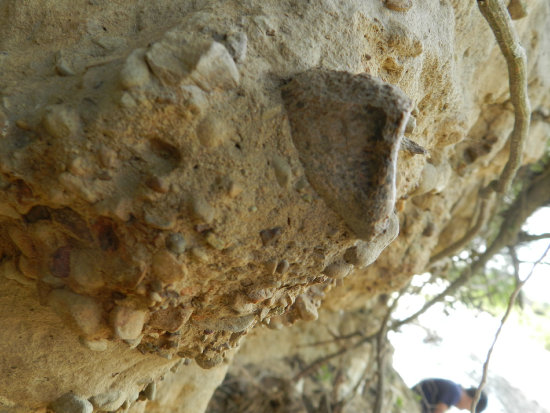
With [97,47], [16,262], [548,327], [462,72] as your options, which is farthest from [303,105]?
[548,327]

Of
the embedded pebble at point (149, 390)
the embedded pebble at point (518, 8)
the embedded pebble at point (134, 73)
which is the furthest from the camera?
the embedded pebble at point (518, 8)

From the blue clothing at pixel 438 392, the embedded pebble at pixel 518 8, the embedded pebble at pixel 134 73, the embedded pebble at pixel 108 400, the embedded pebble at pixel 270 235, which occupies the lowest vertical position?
the blue clothing at pixel 438 392

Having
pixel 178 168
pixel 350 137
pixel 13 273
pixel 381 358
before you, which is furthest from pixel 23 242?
pixel 381 358

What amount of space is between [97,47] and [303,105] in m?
0.33

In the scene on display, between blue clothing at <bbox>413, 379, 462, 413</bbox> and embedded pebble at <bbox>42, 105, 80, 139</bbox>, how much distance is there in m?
2.33

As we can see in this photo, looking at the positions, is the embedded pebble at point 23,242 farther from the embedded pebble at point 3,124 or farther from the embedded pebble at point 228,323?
the embedded pebble at point 228,323

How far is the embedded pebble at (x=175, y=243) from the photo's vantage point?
2.15 feet

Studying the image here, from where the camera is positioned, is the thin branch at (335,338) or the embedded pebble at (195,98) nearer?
the embedded pebble at (195,98)

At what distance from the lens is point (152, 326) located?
778 mm

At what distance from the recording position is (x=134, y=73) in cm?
62

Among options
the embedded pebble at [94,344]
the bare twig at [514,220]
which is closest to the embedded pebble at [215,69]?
the embedded pebble at [94,344]

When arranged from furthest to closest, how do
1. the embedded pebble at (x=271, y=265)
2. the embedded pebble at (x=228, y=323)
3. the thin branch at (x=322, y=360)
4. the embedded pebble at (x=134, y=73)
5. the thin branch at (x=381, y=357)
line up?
the thin branch at (x=322, y=360), the thin branch at (x=381, y=357), the embedded pebble at (x=228, y=323), the embedded pebble at (x=271, y=265), the embedded pebble at (x=134, y=73)

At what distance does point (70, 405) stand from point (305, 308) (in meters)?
0.48

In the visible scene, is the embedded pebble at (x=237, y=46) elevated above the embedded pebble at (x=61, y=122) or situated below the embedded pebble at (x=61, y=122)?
above
